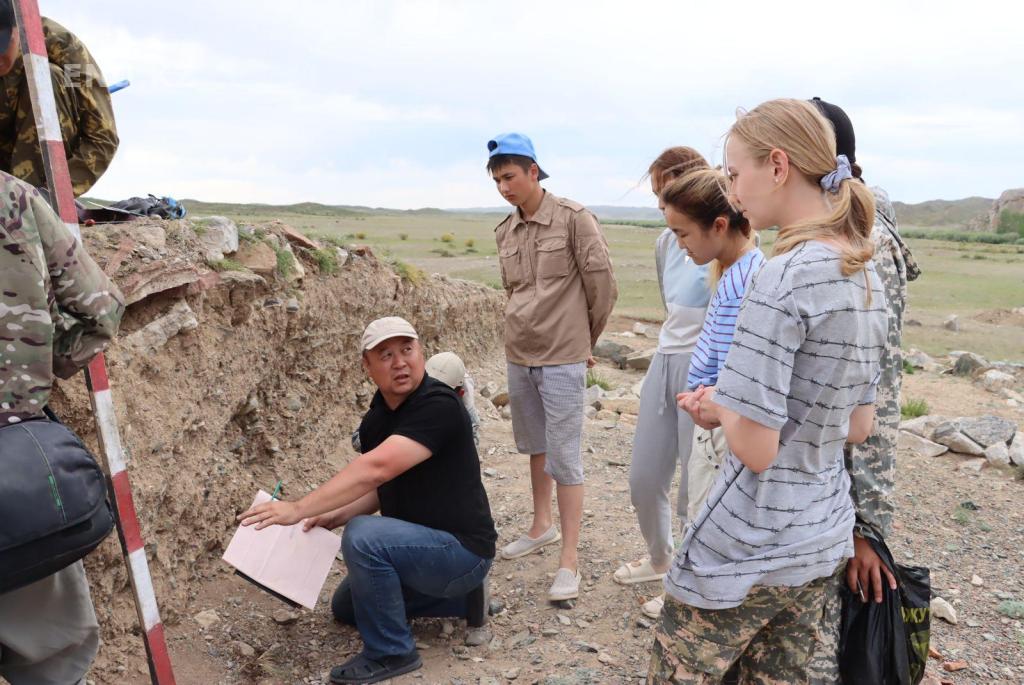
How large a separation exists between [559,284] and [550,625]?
172cm

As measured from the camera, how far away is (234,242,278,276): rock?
4738 mm

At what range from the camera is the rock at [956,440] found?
24.2ft

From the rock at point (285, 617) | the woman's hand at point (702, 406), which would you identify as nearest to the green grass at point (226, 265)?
the rock at point (285, 617)

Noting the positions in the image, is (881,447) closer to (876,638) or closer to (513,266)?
(876,638)

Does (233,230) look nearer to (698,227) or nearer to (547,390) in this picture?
(547,390)

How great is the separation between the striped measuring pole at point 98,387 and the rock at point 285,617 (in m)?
0.90

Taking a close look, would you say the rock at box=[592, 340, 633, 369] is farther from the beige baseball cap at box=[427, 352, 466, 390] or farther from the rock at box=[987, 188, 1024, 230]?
the rock at box=[987, 188, 1024, 230]

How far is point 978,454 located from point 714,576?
255 inches

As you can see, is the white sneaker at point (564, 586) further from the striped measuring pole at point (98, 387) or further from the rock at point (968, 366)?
the rock at point (968, 366)

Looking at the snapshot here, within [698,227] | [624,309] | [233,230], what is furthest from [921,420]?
[624,309]

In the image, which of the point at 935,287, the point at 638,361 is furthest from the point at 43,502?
the point at 935,287

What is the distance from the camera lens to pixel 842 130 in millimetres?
2430

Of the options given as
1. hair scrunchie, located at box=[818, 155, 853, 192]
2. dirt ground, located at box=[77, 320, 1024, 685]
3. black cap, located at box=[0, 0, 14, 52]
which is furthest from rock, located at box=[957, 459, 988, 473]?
black cap, located at box=[0, 0, 14, 52]

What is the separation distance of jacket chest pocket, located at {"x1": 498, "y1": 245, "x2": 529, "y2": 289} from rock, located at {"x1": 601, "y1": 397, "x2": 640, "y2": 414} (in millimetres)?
4493
